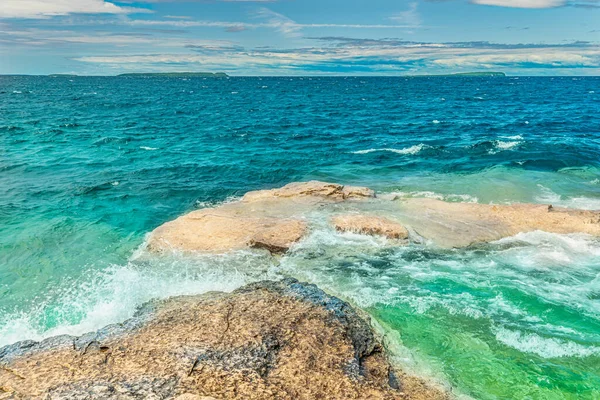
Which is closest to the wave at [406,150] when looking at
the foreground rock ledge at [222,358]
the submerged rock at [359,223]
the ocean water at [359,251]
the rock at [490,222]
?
the ocean water at [359,251]

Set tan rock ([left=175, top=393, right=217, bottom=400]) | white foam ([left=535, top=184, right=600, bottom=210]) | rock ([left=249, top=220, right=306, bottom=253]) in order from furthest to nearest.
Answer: white foam ([left=535, top=184, right=600, bottom=210]) → rock ([left=249, top=220, right=306, bottom=253]) → tan rock ([left=175, top=393, right=217, bottom=400])

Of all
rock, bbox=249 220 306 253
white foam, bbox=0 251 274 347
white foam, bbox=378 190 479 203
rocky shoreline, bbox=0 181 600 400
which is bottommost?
white foam, bbox=0 251 274 347

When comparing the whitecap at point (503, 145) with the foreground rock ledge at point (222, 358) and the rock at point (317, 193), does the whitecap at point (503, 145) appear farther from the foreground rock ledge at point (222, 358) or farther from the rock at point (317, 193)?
the foreground rock ledge at point (222, 358)

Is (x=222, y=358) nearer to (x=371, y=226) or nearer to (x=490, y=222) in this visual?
(x=371, y=226)

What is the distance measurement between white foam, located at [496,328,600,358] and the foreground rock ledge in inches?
152

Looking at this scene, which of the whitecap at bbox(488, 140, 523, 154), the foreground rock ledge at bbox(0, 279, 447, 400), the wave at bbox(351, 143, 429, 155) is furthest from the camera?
the wave at bbox(351, 143, 429, 155)

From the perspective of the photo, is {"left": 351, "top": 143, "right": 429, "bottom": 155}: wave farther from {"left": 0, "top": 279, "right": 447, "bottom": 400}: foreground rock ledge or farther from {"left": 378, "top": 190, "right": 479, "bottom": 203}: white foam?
{"left": 0, "top": 279, "right": 447, "bottom": 400}: foreground rock ledge

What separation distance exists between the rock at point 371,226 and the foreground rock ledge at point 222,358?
7.28m

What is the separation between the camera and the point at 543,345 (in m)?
11.7

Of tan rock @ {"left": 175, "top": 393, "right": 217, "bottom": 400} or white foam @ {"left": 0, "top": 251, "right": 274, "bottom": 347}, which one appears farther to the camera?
white foam @ {"left": 0, "top": 251, "right": 274, "bottom": 347}

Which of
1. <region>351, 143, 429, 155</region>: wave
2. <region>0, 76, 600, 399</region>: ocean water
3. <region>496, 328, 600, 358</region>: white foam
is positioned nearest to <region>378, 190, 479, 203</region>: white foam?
<region>0, 76, 600, 399</region>: ocean water

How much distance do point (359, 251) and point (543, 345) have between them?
7.26 m

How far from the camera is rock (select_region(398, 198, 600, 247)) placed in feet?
60.7

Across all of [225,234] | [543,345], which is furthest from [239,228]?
[543,345]
